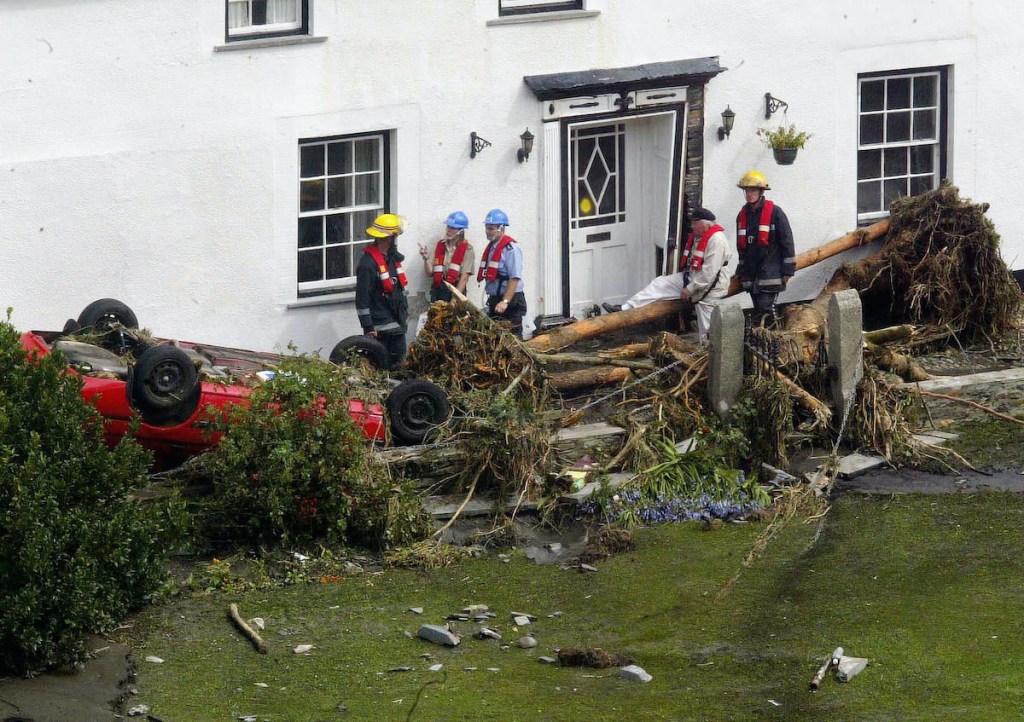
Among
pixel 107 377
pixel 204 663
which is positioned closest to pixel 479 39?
pixel 107 377

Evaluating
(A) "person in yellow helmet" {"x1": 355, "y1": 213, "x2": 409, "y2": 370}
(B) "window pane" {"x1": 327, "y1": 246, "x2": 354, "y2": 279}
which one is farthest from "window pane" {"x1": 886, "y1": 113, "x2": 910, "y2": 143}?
(B) "window pane" {"x1": 327, "y1": 246, "x2": 354, "y2": 279}

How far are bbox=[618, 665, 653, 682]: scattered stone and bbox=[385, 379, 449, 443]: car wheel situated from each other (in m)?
3.82

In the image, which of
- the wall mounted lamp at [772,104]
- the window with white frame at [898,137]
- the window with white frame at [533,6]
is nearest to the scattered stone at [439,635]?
the window with white frame at [533,6]

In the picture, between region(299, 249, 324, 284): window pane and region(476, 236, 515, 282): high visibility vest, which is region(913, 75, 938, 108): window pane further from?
region(299, 249, 324, 284): window pane

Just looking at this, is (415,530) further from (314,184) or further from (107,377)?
(314,184)

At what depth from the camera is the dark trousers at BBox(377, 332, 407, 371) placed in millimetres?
15430

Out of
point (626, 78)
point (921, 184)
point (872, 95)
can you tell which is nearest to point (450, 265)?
point (626, 78)

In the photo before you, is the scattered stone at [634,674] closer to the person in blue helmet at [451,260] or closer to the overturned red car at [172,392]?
the overturned red car at [172,392]

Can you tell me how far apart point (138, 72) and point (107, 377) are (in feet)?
11.0

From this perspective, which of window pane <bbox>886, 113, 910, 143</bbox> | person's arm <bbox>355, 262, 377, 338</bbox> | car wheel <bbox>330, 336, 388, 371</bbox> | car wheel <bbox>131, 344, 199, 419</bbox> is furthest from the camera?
window pane <bbox>886, 113, 910, 143</bbox>

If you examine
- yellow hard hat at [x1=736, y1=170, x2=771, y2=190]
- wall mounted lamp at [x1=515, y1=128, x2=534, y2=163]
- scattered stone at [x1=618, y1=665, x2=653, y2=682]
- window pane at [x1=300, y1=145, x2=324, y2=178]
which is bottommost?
scattered stone at [x1=618, y1=665, x2=653, y2=682]

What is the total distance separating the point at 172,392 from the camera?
40.3 ft

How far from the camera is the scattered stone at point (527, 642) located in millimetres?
10305

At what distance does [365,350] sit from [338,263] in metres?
1.83
